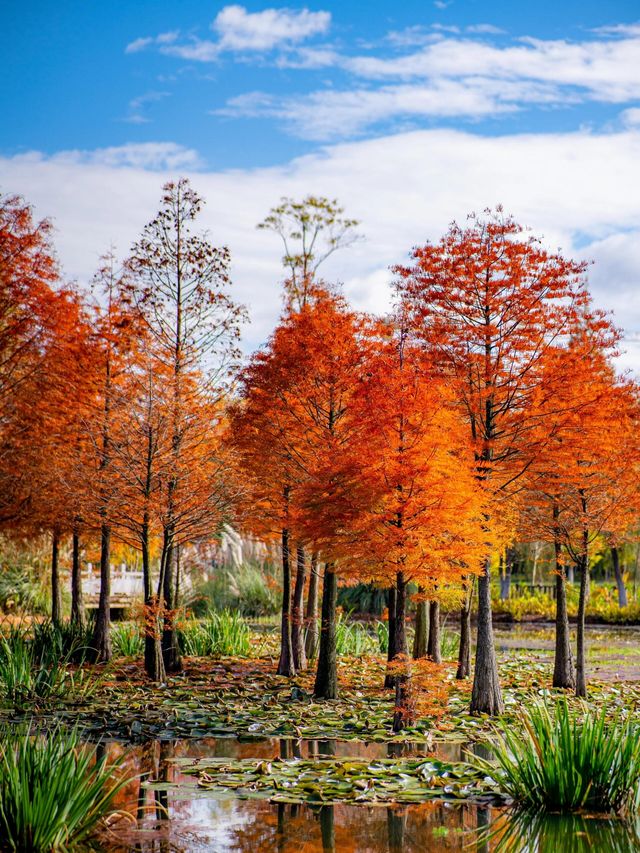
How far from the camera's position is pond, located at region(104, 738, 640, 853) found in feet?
27.7

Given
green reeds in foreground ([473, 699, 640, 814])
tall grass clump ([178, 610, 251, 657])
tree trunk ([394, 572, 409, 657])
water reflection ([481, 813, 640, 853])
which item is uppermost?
tree trunk ([394, 572, 409, 657])

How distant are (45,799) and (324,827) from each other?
2829 mm

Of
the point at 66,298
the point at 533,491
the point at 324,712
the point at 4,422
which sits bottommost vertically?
the point at 324,712

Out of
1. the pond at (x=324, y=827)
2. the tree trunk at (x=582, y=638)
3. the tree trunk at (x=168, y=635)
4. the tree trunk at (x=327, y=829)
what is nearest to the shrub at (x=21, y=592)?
the tree trunk at (x=168, y=635)

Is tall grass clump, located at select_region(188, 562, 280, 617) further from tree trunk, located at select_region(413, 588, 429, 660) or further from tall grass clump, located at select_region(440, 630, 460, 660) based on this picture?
tree trunk, located at select_region(413, 588, 429, 660)

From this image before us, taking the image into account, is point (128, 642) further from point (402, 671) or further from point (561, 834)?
point (561, 834)

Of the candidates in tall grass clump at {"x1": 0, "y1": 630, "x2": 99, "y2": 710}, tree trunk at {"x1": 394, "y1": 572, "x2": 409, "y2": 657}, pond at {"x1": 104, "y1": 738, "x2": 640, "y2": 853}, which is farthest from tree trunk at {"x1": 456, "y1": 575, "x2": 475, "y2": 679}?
pond at {"x1": 104, "y1": 738, "x2": 640, "y2": 853}

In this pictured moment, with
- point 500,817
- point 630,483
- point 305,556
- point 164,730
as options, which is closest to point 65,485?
point 305,556

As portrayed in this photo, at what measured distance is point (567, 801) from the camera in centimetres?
919

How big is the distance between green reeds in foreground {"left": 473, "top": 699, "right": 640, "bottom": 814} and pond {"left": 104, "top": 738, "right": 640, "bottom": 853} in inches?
10.8

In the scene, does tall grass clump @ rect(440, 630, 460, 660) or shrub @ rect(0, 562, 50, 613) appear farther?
shrub @ rect(0, 562, 50, 613)

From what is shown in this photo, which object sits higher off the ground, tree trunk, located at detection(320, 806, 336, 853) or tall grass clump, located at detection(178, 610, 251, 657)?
tree trunk, located at detection(320, 806, 336, 853)

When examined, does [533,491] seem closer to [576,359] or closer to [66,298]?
[576,359]

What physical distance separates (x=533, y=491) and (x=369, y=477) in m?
7.24
